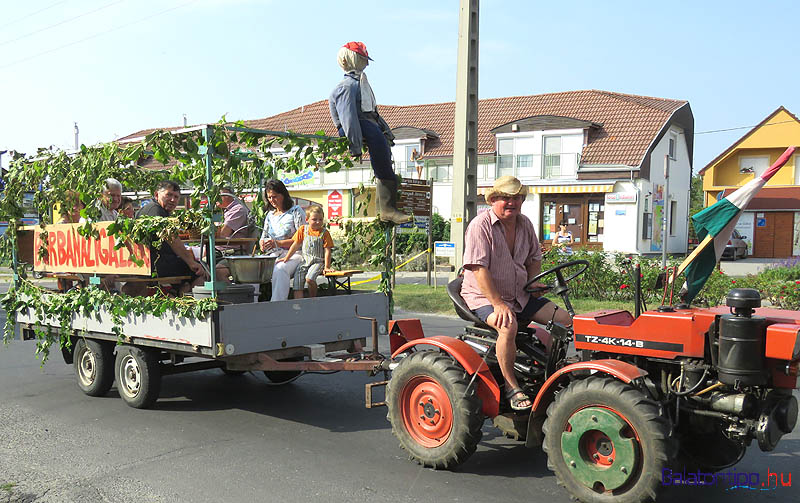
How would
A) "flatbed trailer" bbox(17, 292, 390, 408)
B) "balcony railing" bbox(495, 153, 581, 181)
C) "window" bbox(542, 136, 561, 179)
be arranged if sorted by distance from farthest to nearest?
"window" bbox(542, 136, 561, 179) < "balcony railing" bbox(495, 153, 581, 181) < "flatbed trailer" bbox(17, 292, 390, 408)

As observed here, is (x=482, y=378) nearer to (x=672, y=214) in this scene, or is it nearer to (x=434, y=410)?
(x=434, y=410)

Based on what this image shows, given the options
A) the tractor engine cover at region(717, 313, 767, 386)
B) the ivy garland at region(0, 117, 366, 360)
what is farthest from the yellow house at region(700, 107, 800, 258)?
the tractor engine cover at region(717, 313, 767, 386)

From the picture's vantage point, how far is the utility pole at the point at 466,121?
1316 centimetres

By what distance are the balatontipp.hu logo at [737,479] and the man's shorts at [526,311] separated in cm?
133

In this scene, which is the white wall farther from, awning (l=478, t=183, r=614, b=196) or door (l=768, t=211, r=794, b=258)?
door (l=768, t=211, r=794, b=258)

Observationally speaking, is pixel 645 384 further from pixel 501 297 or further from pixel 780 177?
pixel 780 177

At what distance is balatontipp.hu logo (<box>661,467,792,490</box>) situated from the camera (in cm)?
434

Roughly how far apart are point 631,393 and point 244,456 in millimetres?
2746

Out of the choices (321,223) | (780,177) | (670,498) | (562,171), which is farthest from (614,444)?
(780,177)

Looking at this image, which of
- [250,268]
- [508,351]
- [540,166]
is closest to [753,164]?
[540,166]

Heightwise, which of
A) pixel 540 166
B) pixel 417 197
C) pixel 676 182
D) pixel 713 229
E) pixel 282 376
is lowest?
pixel 282 376

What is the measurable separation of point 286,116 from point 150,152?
3702cm

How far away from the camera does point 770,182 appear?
1481 inches

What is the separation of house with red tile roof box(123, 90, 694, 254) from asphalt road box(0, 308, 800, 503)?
2430 centimetres
